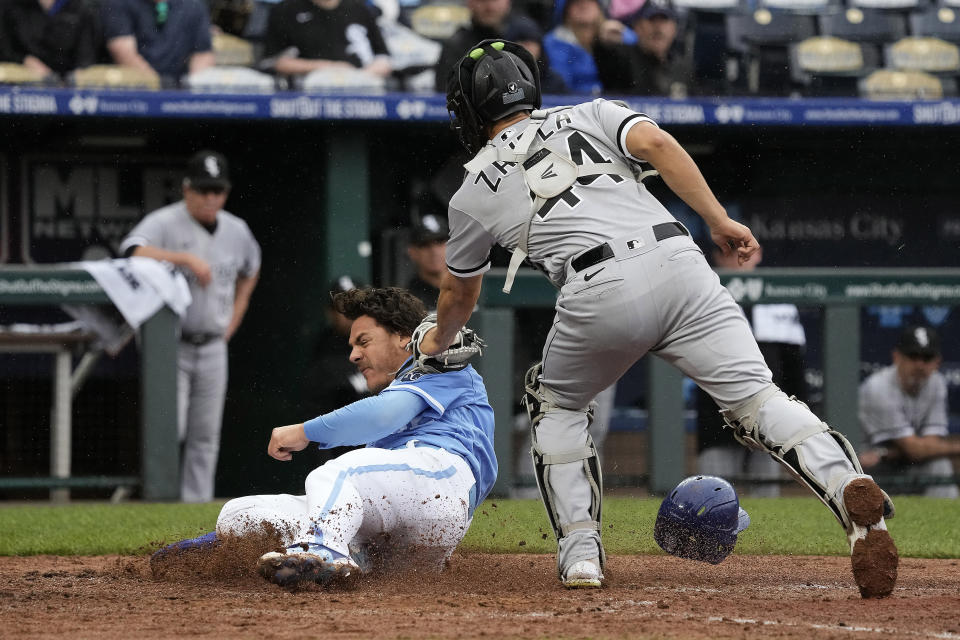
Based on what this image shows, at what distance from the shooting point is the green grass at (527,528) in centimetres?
536

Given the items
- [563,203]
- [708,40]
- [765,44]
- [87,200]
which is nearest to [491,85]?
[563,203]

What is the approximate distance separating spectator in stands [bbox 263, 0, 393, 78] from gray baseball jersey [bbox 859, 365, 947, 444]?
12.5ft

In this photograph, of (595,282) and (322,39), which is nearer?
(595,282)

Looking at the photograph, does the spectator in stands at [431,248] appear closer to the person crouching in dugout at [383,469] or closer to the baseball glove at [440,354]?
the person crouching in dugout at [383,469]

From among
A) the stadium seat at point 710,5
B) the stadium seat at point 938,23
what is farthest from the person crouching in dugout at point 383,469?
the stadium seat at point 938,23

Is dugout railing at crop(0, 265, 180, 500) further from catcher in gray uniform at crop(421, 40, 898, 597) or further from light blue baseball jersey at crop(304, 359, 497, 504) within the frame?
catcher in gray uniform at crop(421, 40, 898, 597)

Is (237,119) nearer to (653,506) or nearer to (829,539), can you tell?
(653,506)

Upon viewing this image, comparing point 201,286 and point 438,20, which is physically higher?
point 438,20

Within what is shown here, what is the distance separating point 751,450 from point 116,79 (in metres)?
4.65

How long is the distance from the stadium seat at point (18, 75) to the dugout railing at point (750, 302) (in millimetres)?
3401

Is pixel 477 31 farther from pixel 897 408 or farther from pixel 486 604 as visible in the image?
pixel 486 604

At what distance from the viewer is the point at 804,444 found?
3.56 meters

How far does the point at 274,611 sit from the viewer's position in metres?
3.38

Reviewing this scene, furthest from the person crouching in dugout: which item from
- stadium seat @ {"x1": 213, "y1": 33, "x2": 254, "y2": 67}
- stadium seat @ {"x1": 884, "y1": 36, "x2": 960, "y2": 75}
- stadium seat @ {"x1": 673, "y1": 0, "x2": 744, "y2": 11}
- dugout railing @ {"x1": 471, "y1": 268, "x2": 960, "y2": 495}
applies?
stadium seat @ {"x1": 884, "y1": 36, "x2": 960, "y2": 75}
